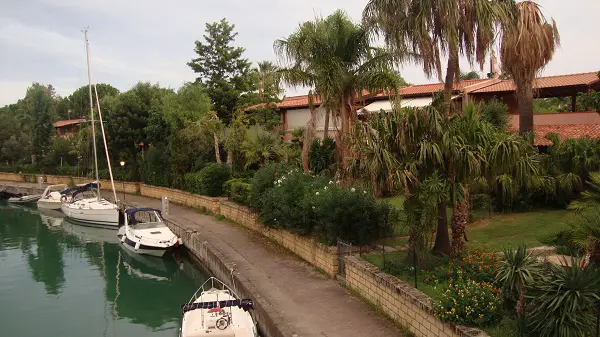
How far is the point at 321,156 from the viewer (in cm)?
2302

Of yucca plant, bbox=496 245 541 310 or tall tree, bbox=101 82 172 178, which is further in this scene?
tall tree, bbox=101 82 172 178

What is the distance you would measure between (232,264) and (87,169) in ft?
124

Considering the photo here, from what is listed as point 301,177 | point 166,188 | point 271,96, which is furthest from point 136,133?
point 301,177

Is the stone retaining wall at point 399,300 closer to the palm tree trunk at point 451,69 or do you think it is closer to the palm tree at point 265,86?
the palm tree trunk at point 451,69

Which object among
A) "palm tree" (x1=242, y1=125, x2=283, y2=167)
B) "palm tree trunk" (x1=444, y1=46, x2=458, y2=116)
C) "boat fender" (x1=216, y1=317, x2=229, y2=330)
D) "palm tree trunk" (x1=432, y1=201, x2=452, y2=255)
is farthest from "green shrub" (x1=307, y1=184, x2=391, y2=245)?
"palm tree" (x1=242, y1=125, x2=283, y2=167)

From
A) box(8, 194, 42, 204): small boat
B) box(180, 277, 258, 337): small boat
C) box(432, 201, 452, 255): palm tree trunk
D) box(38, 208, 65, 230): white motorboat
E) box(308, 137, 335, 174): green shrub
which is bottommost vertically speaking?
box(38, 208, 65, 230): white motorboat

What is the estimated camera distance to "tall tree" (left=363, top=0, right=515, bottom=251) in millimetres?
12641

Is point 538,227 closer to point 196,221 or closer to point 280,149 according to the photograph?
point 280,149

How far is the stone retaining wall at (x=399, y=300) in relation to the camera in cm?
905

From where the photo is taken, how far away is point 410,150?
1151cm

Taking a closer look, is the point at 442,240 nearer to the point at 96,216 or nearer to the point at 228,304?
the point at 228,304

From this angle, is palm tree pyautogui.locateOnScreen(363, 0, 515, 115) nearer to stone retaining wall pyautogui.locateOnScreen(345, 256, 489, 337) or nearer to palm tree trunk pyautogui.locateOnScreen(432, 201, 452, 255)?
palm tree trunk pyautogui.locateOnScreen(432, 201, 452, 255)

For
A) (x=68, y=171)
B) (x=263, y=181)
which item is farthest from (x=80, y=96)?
(x=263, y=181)

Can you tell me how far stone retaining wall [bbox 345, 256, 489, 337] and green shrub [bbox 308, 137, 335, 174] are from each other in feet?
31.9
